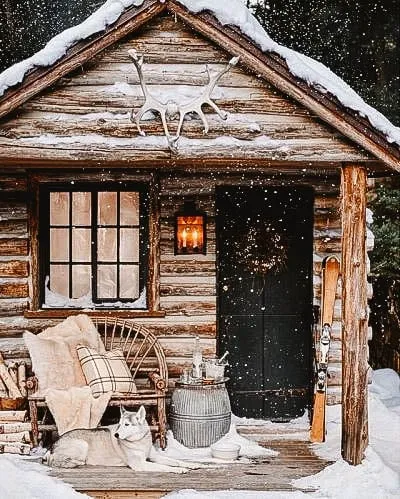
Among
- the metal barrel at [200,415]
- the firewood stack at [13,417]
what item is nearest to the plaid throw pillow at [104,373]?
the metal barrel at [200,415]

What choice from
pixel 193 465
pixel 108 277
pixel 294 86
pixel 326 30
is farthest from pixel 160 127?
pixel 326 30

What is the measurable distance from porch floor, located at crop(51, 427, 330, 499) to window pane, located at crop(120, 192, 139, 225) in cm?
318

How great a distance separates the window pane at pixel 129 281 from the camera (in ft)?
34.4

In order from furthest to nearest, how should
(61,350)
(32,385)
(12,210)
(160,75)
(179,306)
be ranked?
1. (179,306)
2. (12,210)
3. (61,350)
4. (32,385)
5. (160,75)

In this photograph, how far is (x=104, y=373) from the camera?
30.3ft

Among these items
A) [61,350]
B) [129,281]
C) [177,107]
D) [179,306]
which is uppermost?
[177,107]

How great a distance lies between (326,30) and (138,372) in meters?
11.6

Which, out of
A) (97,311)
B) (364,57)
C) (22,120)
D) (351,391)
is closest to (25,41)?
(364,57)

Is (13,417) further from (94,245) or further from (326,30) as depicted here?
(326,30)

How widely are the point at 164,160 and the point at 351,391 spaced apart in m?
2.81

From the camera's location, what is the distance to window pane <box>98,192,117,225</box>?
10.5 metres

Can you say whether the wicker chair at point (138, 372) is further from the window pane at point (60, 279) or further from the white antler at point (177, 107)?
the white antler at point (177, 107)

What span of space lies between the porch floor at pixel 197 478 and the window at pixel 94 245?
2583mm

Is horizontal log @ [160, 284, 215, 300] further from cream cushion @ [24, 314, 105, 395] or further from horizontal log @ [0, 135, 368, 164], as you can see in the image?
horizontal log @ [0, 135, 368, 164]
